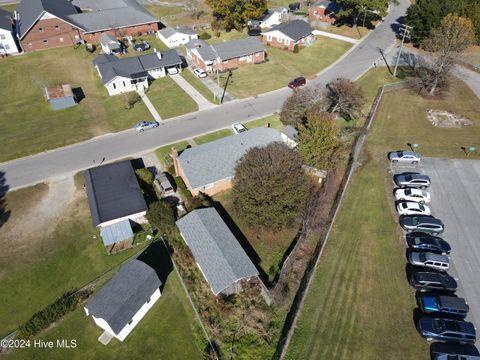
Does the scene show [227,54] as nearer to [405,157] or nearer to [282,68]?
[282,68]

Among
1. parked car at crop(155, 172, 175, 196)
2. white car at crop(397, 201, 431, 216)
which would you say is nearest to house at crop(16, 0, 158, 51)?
parked car at crop(155, 172, 175, 196)

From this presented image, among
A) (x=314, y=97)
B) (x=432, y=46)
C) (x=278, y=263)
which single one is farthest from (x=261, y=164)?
(x=432, y=46)

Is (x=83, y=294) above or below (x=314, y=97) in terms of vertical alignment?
below

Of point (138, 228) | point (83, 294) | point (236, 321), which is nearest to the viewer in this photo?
point (236, 321)

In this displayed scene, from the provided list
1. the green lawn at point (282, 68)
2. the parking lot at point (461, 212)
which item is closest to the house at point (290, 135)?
the green lawn at point (282, 68)

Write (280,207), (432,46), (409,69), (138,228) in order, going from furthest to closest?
(409,69)
(432,46)
(138,228)
(280,207)

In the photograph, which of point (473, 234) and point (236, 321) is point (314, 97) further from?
point (236, 321)
